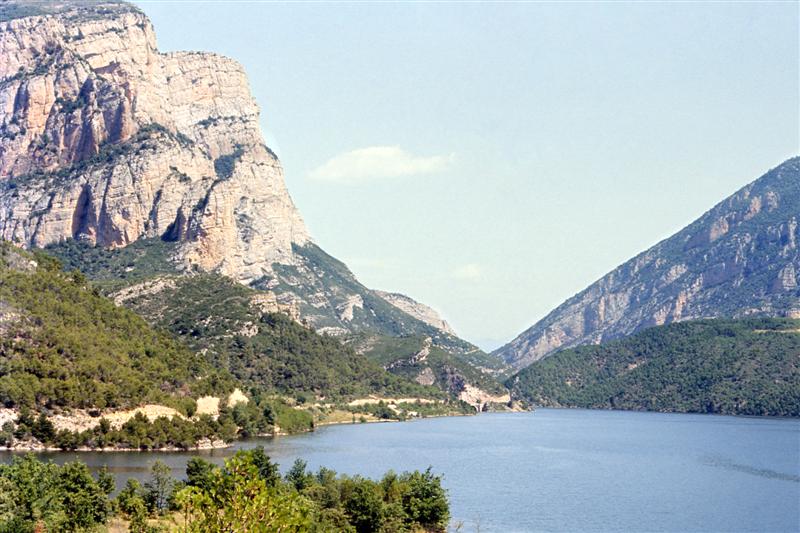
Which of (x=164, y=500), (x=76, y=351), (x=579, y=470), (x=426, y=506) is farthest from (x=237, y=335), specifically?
(x=426, y=506)

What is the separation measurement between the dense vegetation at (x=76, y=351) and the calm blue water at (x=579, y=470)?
10.6m

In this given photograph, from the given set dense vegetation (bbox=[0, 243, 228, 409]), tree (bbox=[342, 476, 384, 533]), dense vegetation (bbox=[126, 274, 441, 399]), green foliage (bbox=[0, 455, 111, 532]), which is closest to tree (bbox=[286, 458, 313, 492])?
tree (bbox=[342, 476, 384, 533])

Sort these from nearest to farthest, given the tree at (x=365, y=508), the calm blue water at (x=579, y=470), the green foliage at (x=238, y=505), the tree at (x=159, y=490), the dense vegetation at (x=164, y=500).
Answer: the green foliage at (x=238, y=505) → the dense vegetation at (x=164, y=500) → the tree at (x=365, y=508) → the tree at (x=159, y=490) → the calm blue water at (x=579, y=470)

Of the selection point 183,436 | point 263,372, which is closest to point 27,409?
point 183,436

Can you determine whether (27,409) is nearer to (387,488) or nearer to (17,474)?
(17,474)

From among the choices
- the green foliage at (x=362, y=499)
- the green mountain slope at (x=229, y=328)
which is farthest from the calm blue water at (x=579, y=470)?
the green mountain slope at (x=229, y=328)

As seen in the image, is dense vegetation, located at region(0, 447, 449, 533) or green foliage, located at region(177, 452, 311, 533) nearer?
green foliage, located at region(177, 452, 311, 533)

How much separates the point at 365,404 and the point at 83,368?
89.4 m

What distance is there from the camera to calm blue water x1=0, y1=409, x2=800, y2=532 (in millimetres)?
81688

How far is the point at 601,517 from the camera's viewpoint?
81.5 meters

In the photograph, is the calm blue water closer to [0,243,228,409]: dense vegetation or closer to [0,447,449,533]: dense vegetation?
[0,447,449,533]: dense vegetation

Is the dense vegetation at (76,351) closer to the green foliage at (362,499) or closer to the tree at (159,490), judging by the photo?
the green foliage at (362,499)

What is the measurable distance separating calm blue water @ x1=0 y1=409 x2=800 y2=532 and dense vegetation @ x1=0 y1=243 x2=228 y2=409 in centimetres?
1062

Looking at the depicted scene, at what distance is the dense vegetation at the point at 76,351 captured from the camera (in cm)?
10769
